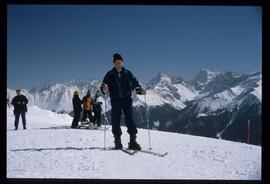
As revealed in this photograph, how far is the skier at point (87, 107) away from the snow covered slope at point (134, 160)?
900 mm

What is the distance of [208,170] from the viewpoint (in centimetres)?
870

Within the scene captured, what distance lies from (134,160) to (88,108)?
224cm

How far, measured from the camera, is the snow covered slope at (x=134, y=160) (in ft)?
28.3

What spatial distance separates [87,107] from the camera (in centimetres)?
1055

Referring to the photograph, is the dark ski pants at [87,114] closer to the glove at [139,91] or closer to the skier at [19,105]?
the skier at [19,105]

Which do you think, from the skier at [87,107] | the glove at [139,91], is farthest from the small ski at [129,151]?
the skier at [87,107]

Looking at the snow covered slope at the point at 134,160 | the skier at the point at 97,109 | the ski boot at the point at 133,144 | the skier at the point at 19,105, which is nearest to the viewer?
the snow covered slope at the point at 134,160

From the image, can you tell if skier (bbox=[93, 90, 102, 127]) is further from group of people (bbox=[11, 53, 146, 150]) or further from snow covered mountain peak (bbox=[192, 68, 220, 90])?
snow covered mountain peak (bbox=[192, 68, 220, 90])

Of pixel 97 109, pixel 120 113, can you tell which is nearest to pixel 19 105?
pixel 97 109

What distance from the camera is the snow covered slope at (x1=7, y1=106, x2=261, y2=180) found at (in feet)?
28.3

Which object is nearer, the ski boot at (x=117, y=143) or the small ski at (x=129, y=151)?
the small ski at (x=129, y=151)
